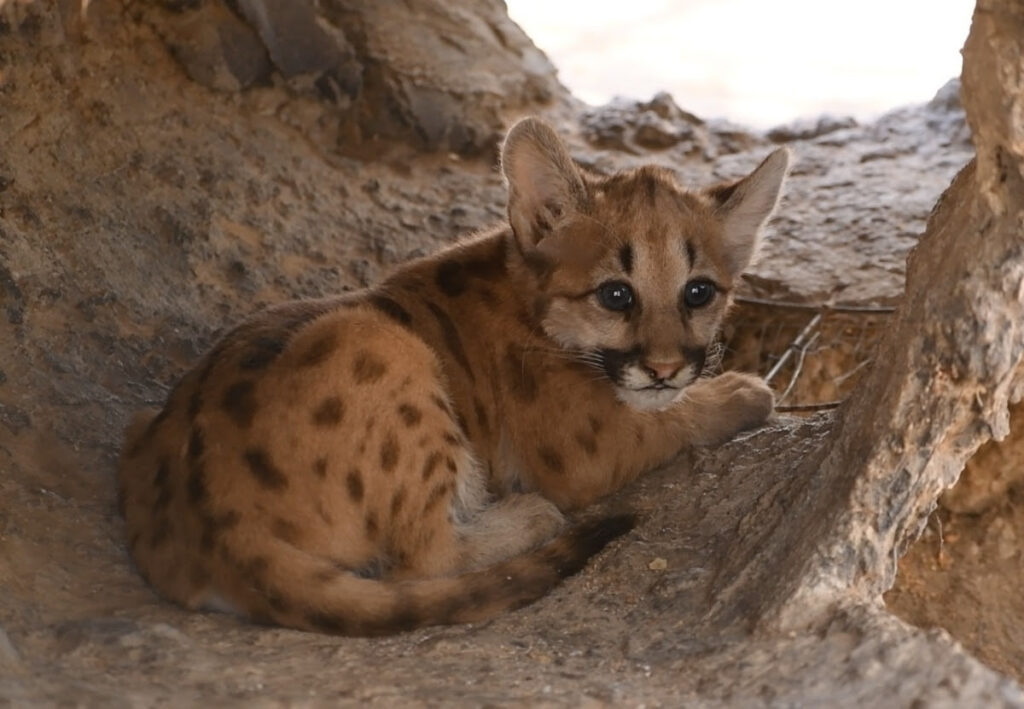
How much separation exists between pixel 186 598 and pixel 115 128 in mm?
2375

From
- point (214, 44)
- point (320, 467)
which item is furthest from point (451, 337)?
point (214, 44)

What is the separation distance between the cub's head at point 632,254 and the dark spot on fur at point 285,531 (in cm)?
113

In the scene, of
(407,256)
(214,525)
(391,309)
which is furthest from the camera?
(407,256)

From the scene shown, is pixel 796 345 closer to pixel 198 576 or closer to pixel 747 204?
pixel 747 204

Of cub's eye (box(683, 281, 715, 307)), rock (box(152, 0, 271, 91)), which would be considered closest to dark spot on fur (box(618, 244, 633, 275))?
cub's eye (box(683, 281, 715, 307))

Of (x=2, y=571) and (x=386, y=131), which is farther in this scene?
(x=386, y=131)

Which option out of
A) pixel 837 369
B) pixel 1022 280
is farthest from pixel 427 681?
pixel 837 369

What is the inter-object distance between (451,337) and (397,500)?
0.75 meters

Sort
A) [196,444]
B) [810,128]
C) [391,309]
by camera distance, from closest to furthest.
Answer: [196,444], [391,309], [810,128]

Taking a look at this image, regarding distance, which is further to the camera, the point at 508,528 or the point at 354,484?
the point at 508,528

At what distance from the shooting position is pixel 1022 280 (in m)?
2.67

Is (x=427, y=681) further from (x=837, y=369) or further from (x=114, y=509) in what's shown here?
(x=837, y=369)

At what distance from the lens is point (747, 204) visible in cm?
423

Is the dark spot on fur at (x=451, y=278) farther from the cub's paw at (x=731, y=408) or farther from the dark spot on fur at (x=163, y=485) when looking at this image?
the dark spot on fur at (x=163, y=485)
